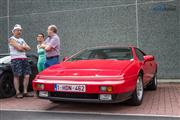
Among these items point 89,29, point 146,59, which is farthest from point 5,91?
point 89,29

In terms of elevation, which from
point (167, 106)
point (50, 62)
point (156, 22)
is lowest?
point (167, 106)

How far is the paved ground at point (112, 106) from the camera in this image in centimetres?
623

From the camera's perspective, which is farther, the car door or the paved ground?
the car door

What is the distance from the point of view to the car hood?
617cm

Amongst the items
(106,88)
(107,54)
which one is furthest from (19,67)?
(106,88)

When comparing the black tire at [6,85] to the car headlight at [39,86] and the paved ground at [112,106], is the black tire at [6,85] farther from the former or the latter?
the car headlight at [39,86]

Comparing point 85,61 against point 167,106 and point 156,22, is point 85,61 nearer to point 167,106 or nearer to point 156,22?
point 167,106

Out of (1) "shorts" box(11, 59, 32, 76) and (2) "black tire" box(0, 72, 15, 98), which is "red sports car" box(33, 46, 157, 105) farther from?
(2) "black tire" box(0, 72, 15, 98)

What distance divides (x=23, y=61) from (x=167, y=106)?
3383 mm

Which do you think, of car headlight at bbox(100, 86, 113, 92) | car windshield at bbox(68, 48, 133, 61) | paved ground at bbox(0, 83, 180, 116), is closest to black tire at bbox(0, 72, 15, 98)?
paved ground at bbox(0, 83, 180, 116)

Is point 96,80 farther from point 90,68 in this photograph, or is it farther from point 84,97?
point 90,68

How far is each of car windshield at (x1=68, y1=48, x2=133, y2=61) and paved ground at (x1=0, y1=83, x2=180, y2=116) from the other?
102cm

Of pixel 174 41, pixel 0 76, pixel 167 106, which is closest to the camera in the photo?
pixel 167 106

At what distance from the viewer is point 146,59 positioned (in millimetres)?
7855
